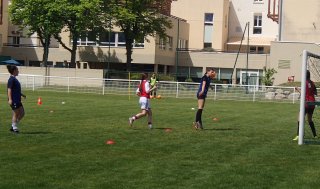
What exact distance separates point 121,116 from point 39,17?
36717 millimetres

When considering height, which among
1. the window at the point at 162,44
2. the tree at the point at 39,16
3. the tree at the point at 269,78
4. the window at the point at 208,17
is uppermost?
the window at the point at 208,17

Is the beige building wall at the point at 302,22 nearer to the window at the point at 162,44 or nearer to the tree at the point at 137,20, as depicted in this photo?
the tree at the point at 137,20

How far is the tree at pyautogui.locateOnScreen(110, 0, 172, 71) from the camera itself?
182ft

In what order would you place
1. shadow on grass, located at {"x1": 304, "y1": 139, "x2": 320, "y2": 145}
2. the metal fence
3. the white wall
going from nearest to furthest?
shadow on grass, located at {"x1": 304, "y1": 139, "x2": 320, "y2": 145}, the metal fence, the white wall

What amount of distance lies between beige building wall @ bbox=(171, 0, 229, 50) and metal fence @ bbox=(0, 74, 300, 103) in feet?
115

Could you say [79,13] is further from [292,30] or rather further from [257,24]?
[257,24]

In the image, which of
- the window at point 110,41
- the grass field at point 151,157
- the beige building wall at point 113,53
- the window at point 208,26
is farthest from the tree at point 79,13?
the grass field at point 151,157

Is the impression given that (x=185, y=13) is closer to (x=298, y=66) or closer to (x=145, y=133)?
(x=298, y=66)

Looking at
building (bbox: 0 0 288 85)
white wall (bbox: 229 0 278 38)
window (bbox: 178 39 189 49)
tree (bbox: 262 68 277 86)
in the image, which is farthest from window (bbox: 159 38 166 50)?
tree (bbox: 262 68 277 86)

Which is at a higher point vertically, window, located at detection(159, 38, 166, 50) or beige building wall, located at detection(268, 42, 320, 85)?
window, located at detection(159, 38, 166, 50)

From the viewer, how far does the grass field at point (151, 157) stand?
934 centimetres

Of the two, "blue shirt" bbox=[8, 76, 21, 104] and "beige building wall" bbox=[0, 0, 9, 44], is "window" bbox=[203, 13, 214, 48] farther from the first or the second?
"blue shirt" bbox=[8, 76, 21, 104]

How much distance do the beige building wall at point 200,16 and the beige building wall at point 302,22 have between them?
2222 centimetres

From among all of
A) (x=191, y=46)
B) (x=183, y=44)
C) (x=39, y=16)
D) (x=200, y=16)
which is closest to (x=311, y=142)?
(x=39, y=16)
